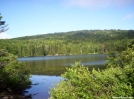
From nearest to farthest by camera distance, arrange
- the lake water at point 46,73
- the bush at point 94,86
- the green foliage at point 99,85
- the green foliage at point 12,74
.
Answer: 1. the green foliage at point 99,85
2. the bush at point 94,86
3. the green foliage at point 12,74
4. the lake water at point 46,73

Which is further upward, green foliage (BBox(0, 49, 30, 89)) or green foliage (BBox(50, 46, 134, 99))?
green foliage (BBox(50, 46, 134, 99))

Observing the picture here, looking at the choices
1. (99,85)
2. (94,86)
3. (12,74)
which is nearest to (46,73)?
(12,74)

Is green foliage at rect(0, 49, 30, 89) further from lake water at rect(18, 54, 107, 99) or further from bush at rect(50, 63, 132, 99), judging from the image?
bush at rect(50, 63, 132, 99)

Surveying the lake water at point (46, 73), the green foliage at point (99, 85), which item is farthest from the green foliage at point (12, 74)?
the green foliage at point (99, 85)

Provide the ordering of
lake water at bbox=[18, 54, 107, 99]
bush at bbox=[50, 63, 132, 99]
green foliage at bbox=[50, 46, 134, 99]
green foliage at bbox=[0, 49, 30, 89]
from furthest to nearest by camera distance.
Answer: lake water at bbox=[18, 54, 107, 99] → green foliage at bbox=[0, 49, 30, 89] → bush at bbox=[50, 63, 132, 99] → green foliage at bbox=[50, 46, 134, 99]

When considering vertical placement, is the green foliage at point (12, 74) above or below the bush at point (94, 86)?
below

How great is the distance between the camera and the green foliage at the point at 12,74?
2771 cm

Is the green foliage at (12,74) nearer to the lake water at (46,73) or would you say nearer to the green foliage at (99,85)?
the lake water at (46,73)

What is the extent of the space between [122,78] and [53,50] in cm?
18943

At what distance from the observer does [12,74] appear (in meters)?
30.0


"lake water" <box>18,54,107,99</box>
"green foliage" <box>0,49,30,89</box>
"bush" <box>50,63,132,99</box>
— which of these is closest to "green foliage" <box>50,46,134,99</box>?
"bush" <box>50,63,132,99</box>

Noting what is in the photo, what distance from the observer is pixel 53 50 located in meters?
200

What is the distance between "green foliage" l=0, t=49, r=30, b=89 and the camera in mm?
27709

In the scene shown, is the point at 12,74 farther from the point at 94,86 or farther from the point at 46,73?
the point at 46,73
